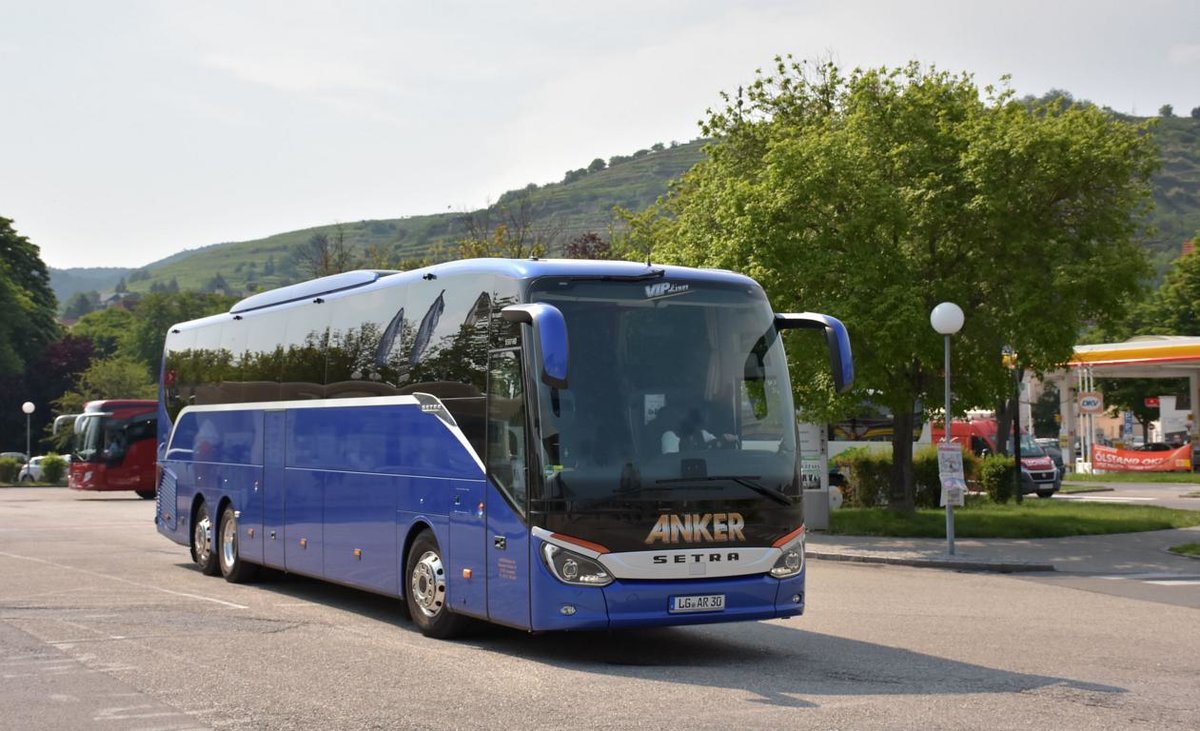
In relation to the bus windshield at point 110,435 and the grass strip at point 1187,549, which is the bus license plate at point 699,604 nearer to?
the grass strip at point 1187,549

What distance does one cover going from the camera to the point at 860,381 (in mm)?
25422

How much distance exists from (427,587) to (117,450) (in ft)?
129

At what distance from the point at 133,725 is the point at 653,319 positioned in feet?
17.2

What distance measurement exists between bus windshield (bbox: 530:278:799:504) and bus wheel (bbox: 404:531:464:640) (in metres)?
2.14

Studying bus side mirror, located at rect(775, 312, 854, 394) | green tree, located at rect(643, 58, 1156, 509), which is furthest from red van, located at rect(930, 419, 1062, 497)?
bus side mirror, located at rect(775, 312, 854, 394)

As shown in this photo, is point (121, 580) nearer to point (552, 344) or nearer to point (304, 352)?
point (304, 352)

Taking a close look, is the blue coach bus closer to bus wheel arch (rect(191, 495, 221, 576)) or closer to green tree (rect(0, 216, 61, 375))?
bus wheel arch (rect(191, 495, 221, 576))

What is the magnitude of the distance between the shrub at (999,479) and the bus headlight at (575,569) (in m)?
27.7

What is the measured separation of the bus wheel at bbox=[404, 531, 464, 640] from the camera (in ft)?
41.9

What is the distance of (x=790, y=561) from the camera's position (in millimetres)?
11945

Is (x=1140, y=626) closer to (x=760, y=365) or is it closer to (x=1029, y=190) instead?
(x=760, y=365)

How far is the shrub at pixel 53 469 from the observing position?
63.5 m

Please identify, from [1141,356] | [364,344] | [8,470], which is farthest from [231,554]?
[8,470]

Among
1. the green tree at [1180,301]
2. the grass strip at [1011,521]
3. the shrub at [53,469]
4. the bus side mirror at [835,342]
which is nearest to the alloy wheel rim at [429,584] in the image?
the bus side mirror at [835,342]
